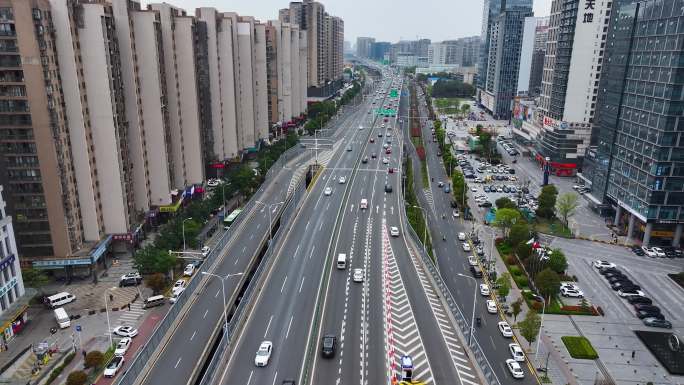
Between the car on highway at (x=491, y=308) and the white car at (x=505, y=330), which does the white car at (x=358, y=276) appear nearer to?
the car on highway at (x=491, y=308)

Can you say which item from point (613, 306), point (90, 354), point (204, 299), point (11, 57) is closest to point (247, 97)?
point (11, 57)

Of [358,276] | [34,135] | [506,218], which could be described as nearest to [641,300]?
[506,218]

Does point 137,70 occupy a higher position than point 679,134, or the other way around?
point 137,70

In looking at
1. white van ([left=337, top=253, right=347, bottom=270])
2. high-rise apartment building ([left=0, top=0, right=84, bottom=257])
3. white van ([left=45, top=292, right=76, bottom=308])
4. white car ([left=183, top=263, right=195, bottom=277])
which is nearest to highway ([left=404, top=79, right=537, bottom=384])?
white van ([left=337, top=253, right=347, bottom=270])

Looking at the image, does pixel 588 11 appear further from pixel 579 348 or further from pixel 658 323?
pixel 579 348

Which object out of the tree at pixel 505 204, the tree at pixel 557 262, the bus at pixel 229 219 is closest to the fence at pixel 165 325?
the bus at pixel 229 219

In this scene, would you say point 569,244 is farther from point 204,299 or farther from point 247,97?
point 247,97
